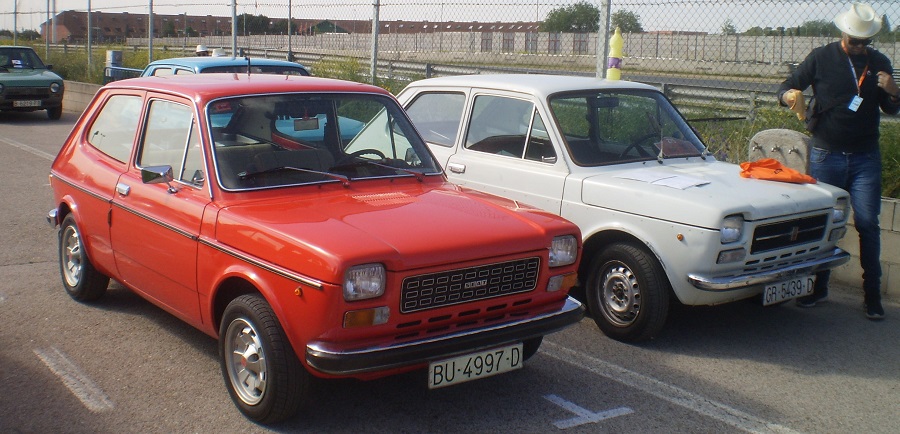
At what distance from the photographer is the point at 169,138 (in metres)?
5.31

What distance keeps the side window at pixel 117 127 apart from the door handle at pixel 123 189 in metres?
0.23

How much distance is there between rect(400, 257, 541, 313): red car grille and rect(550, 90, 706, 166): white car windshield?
2.06 metres

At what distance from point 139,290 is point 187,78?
137 cm

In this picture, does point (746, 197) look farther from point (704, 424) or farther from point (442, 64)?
point (442, 64)

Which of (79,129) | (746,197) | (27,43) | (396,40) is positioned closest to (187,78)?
(79,129)

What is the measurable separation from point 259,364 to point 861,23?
4757mm

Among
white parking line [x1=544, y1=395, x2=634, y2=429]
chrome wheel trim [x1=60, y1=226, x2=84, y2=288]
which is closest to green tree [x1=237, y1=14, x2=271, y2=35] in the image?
chrome wheel trim [x1=60, y1=226, x2=84, y2=288]

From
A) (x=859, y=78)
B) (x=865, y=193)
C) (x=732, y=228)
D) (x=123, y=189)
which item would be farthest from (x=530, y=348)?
(x=859, y=78)

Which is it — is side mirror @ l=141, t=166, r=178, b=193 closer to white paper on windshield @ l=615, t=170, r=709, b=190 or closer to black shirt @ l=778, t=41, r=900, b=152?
white paper on windshield @ l=615, t=170, r=709, b=190

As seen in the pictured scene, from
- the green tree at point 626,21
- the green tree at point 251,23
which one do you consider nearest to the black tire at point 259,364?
the green tree at point 626,21

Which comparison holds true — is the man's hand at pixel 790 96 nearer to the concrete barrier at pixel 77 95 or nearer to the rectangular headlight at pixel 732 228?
the rectangular headlight at pixel 732 228

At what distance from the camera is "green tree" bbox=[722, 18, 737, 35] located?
9.23 metres

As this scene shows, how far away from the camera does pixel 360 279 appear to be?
3906 millimetres

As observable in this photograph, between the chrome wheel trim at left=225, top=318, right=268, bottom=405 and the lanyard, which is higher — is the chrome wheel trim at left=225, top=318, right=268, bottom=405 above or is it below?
below
